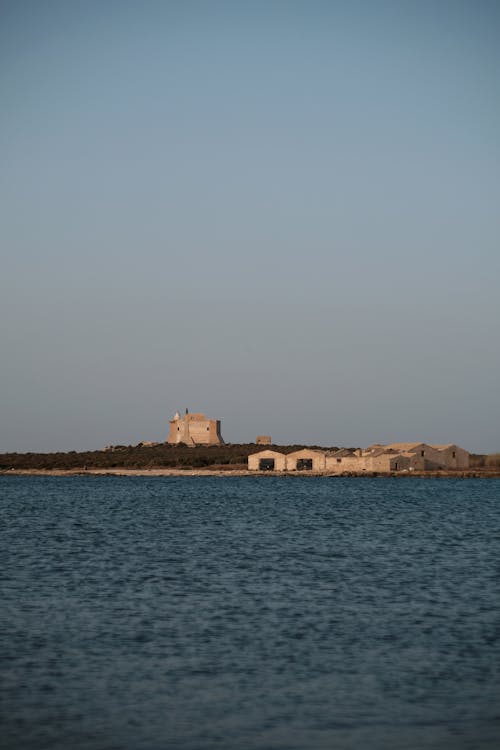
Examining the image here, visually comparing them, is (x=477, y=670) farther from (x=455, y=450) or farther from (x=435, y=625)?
(x=455, y=450)

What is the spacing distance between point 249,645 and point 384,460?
137m

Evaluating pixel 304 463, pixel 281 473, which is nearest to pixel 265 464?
pixel 304 463

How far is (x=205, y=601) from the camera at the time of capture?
2644 cm

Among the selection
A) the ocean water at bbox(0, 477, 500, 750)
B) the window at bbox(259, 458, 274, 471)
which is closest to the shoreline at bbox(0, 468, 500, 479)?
the window at bbox(259, 458, 274, 471)

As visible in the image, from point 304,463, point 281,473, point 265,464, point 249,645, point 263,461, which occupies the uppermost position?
point 263,461

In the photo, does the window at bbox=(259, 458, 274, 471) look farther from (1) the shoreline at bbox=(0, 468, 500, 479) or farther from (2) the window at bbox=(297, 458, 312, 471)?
(2) the window at bbox=(297, 458, 312, 471)

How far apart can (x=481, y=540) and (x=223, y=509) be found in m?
32.9

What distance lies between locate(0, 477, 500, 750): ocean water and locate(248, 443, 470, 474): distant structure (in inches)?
4344

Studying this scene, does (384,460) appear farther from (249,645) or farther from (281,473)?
(249,645)

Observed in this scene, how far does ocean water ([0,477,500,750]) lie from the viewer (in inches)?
574

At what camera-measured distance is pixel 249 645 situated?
2059 centimetres

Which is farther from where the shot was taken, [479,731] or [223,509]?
[223,509]

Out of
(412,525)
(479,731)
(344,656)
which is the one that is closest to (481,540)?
(412,525)

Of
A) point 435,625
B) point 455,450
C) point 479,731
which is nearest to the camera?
point 479,731
